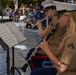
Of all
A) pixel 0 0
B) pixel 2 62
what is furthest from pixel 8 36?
pixel 0 0

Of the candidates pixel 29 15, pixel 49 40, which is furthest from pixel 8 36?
pixel 29 15

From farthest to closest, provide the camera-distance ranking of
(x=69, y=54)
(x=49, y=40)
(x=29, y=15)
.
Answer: (x=29, y=15)
(x=49, y=40)
(x=69, y=54)

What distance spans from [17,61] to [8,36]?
2707 mm

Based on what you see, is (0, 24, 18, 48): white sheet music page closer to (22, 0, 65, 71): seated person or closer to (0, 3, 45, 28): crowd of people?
(22, 0, 65, 71): seated person

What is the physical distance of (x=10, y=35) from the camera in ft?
14.1

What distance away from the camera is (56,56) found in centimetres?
301

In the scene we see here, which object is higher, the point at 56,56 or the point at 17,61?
the point at 56,56

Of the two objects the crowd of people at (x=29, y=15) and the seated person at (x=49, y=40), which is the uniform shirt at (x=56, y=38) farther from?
the crowd of people at (x=29, y=15)

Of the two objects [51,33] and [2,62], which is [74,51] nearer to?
[51,33]

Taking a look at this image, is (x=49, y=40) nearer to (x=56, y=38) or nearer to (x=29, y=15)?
(x=56, y=38)

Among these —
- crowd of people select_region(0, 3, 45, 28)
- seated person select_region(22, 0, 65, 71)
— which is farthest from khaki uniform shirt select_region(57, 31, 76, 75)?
crowd of people select_region(0, 3, 45, 28)

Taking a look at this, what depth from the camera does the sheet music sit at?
4109 mm

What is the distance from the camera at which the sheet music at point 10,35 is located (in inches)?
162

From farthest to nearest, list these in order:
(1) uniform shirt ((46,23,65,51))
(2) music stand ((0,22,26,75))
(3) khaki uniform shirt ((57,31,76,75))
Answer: (1) uniform shirt ((46,23,65,51))
(2) music stand ((0,22,26,75))
(3) khaki uniform shirt ((57,31,76,75))
